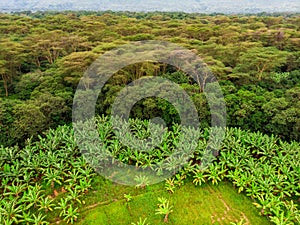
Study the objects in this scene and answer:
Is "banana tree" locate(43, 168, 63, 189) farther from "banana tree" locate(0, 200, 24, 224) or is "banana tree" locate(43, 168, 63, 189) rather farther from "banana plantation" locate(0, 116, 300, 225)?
"banana tree" locate(0, 200, 24, 224)

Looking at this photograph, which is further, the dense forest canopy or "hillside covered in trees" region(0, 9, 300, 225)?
the dense forest canopy

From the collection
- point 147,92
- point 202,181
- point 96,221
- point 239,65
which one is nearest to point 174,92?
point 147,92

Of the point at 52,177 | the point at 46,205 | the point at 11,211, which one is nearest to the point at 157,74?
the point at 52,177

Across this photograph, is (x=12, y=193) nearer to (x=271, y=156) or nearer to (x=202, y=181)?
(x=202, y=181)

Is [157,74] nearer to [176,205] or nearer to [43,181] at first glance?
[176,205]

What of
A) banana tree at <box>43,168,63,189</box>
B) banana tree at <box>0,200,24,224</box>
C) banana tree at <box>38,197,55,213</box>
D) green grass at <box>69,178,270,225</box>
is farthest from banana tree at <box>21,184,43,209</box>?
green grass at <box>69,178,270,225</box>

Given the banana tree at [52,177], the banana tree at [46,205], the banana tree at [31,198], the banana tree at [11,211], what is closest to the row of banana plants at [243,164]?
the banana tree at [52,177]

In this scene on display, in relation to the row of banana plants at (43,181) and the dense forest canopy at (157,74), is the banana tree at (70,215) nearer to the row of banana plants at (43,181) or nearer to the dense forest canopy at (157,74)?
the row of banana plants at (43,181)

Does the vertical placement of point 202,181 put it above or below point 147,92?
below
